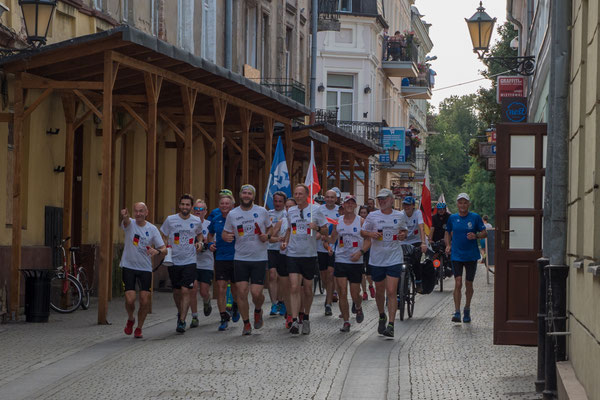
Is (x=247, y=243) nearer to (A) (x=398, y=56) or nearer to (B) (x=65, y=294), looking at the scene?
(B) (x=65, y=294)

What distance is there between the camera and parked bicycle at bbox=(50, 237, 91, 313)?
19422 mm

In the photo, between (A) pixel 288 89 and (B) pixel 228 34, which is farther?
(A) pixel 288 89

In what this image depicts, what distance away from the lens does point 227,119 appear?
94.4 feet

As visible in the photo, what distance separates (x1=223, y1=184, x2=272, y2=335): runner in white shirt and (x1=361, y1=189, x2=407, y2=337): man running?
4.27 feet

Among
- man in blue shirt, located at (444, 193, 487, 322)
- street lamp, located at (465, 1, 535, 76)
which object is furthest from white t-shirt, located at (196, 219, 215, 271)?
street lamp, located at (465, 1, 535, 76)

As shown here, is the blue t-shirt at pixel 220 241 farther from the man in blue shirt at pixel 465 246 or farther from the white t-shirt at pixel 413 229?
the white t-shirt at pixel 413 229

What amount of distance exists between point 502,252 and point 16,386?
5391 mm

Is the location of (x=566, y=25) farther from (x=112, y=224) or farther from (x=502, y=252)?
(x=112, y=224)

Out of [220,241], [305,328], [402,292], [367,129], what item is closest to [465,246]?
[402,292]

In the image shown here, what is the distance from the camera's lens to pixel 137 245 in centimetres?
1538

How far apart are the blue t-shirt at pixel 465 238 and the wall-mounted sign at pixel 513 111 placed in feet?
21.3

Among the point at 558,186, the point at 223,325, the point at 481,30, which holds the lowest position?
→ the point at 223,325

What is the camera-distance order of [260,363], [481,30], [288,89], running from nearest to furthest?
[260,363], [481,30], [288,89]

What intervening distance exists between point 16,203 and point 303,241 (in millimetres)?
4290
